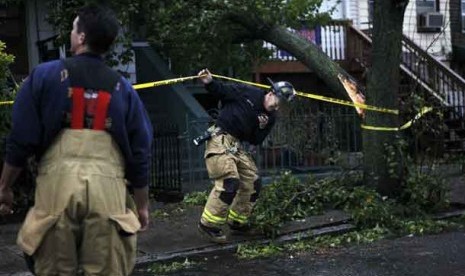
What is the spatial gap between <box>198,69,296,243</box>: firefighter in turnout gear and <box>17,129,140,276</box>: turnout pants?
342 cm

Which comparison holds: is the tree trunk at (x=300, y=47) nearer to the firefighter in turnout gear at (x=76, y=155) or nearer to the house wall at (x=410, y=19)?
the firefighter in turnout gear at (x=76, y=155)

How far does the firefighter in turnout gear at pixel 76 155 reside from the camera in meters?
3.28

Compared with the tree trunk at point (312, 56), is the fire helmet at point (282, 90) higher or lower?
lower

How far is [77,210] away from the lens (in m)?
3.28

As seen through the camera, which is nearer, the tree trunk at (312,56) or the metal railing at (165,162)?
the tree trunk at (312,56)

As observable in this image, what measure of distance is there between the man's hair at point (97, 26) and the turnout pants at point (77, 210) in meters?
0.43

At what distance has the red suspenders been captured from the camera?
10.9ft

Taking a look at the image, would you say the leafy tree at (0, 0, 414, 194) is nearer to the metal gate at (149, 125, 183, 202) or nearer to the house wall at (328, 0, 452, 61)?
the metal gate at (149, 125, 183, 202)

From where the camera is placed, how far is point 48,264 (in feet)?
11.0

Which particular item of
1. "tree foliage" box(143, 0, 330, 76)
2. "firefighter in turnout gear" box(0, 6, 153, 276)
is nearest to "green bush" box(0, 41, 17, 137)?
"tree foliage" box(143, 0, 330, 76)

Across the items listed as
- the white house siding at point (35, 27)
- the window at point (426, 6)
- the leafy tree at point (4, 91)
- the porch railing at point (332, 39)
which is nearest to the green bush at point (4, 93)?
the leafy tree at point (4, 91)

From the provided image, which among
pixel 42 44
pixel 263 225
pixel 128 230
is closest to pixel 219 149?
pixel 263 225

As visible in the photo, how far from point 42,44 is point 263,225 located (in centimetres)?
758

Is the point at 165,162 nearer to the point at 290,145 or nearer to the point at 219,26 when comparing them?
the point at 290,145
